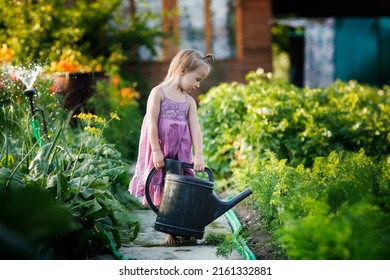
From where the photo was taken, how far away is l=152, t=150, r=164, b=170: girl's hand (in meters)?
3.63

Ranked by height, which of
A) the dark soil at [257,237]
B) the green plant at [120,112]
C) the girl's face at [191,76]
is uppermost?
the girl's face at [191,76]

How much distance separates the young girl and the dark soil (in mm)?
435

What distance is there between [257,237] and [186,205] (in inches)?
27.3

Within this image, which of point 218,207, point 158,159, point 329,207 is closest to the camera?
point 329,207

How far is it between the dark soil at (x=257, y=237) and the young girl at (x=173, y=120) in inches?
17.1

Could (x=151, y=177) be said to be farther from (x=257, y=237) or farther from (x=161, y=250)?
(x=257, y=237)

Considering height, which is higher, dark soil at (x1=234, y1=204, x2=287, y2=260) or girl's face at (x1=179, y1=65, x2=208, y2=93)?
girl's face at (x1=179, y1=65, x2=208, y2=93)

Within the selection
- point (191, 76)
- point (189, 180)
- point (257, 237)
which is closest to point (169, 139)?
point (191, 76)

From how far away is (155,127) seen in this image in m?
3.69

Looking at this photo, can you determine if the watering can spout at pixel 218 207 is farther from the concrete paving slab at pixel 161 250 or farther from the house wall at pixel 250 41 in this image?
the house wall at pixel 250 41

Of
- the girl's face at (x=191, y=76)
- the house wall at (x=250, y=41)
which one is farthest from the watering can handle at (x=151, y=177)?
the house wall at (x=250, y=41)

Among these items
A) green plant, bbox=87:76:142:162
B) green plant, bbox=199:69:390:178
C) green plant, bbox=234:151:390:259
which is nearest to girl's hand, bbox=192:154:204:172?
green plant, bbox=234:151:390:259

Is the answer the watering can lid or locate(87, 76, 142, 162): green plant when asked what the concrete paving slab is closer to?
the watering can lid

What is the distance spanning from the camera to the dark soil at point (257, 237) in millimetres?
3469
